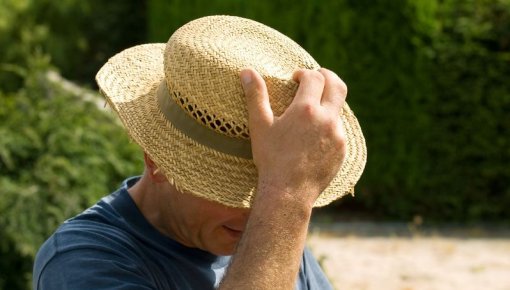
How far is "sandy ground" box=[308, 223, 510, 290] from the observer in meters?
7.60

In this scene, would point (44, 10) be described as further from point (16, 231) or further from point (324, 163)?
point (324, 163)

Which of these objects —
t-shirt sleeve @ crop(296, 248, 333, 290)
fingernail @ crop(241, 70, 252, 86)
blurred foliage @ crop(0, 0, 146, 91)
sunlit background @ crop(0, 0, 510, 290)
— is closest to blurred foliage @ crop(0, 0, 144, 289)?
sunlit background @ crop(0, 0, 510, 290)

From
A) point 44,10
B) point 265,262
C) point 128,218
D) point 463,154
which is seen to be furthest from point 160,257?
point 44,10

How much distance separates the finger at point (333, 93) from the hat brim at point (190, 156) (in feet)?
0.74

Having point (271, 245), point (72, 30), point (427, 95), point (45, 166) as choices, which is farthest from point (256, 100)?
point (72, 30)

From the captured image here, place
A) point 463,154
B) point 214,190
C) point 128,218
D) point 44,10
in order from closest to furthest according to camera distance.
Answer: point 214,190
point 128,218
point 463,154
point 44,10

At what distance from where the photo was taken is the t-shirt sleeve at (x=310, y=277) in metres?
2.69

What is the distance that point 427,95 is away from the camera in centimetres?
954

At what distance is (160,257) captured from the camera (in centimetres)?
247

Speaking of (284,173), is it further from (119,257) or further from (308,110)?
(119,257)

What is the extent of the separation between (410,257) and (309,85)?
620cm

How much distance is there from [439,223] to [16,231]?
18.7ft

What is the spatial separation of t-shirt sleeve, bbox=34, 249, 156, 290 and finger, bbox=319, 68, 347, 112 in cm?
56

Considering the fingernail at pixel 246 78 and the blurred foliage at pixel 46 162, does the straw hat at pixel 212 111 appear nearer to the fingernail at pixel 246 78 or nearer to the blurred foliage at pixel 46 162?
the fingernail at pixel 246 78
